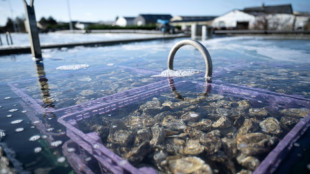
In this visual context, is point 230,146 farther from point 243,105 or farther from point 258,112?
point 243,105

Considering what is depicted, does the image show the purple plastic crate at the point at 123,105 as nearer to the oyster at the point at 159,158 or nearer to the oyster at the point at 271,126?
the oyster at the point at 159,158

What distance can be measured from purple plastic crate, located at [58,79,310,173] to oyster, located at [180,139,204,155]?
453mm

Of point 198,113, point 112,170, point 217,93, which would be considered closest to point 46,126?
point 112,170

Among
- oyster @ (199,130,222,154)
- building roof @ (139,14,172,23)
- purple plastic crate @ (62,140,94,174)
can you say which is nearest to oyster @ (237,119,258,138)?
oyster @ (199,130,222,154)

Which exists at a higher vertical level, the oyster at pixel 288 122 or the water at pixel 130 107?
the water at pixel 130 107

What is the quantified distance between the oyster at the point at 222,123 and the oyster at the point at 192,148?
1.61 ft

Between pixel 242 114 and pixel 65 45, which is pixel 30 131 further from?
pixel 65 45

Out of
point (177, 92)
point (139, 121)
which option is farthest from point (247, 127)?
point (177, 92)

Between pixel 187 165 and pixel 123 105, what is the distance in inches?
68.5

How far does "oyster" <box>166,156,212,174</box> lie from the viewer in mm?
1709

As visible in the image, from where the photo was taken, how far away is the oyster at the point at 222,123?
2504 millimetres

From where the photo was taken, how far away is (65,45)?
1226 centimetres

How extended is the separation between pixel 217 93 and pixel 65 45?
36.5 feet

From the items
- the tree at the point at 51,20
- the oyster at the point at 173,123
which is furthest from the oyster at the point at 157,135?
the tree at the point at 51,20
